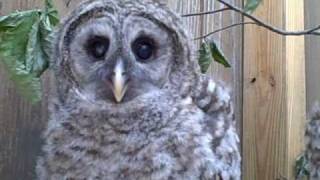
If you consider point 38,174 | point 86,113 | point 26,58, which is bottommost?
point 38,174

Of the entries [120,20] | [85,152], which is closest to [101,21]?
[120,20]

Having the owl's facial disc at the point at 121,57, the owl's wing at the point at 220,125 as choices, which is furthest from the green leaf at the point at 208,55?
the owl's facial disc at the point at 121,57

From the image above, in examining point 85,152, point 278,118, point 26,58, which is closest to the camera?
point 26,58

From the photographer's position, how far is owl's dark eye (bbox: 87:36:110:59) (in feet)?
6.23

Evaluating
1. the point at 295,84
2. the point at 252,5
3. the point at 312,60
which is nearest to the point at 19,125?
the point at 252,5

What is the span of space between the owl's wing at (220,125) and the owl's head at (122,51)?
3.2 inches

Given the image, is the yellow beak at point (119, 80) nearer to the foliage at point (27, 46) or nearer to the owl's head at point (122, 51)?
the owl's head at point (122, 51)

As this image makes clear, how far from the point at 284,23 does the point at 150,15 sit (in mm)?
720

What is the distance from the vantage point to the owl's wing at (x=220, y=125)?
2.02 meters

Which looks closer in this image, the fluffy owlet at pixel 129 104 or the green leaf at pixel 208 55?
the fluffy owlet at pixel 129 104

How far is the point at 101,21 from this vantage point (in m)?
1.92

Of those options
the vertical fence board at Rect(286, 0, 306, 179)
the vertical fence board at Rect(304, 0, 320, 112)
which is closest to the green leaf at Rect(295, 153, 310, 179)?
the vertical fence board at Rect(286, 0, 306, 179)

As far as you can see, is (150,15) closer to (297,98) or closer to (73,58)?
(73,58)

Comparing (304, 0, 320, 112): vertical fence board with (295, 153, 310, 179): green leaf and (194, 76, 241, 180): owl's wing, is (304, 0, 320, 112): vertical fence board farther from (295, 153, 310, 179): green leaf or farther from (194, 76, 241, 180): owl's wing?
(194, 76, 241, 180): owl's wing
